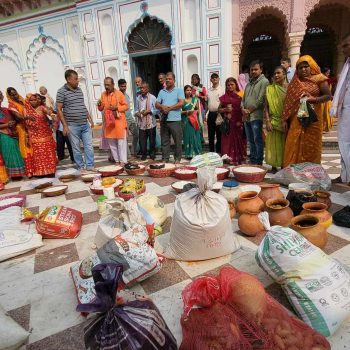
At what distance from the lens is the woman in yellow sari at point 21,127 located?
13.9 feet

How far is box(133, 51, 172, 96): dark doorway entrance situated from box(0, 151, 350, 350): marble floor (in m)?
7.95

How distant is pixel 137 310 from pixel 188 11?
8877 millimetres

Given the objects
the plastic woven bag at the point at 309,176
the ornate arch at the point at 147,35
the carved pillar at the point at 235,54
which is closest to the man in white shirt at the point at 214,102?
the plastic woven bag at the point at 309,176

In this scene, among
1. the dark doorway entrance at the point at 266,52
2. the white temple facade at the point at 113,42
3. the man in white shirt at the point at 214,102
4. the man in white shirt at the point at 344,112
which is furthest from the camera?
the dark doorway entrance at the point at 266,52

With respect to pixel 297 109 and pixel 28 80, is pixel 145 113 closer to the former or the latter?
pixel 297 109

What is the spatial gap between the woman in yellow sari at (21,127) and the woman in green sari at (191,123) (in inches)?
100

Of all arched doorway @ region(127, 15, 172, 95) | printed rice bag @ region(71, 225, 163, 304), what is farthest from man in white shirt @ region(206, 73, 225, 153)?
arched doorway @ region(127, 15, 172, 95)

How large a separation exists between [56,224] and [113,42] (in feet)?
27.6

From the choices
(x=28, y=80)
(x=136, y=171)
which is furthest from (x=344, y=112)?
(x=28, y=80)

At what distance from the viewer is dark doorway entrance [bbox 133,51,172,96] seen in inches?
365

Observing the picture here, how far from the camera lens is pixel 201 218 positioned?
1.75 m

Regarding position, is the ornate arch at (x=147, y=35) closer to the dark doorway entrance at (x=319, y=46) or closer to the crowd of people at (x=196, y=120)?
the crowd of people at (x=196, y=120)

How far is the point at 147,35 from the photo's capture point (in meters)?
8.68

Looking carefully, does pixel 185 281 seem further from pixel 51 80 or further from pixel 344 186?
pixel 51 80
